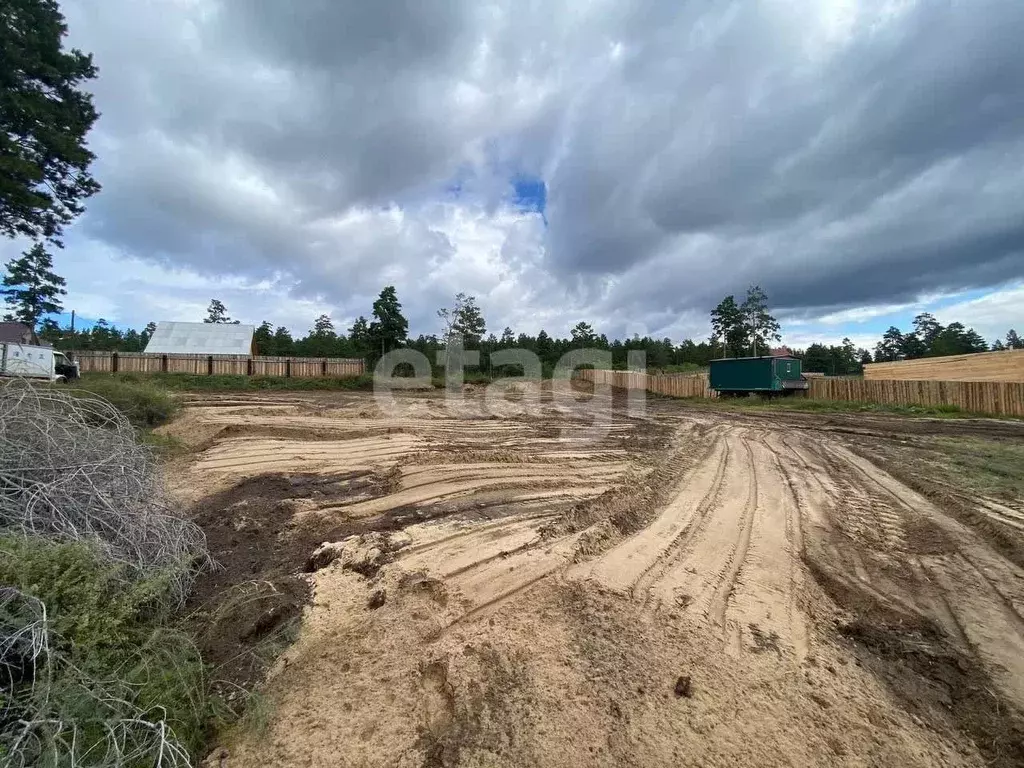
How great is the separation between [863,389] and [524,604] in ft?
78.5

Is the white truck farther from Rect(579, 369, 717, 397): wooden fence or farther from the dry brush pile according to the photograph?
Rect(579, 369, 717, 397): wooden fence

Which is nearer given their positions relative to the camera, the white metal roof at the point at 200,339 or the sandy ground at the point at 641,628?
the sandy ground at the point at 641,628

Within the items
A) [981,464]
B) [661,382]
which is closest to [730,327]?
[661,382]

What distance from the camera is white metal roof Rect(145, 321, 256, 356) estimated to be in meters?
31.7

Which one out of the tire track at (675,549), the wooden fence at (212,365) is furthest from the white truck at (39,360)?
the wooden fence at (212,365)

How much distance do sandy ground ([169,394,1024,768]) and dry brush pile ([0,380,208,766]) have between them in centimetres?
41

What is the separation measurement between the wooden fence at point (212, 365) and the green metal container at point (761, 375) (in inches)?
934

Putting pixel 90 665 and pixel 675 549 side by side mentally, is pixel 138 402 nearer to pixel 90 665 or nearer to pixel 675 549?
pixel 90 665

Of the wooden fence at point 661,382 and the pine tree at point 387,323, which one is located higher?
the pine tree at point 387,323

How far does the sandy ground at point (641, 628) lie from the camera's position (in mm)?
1970

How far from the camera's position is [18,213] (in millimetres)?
13562

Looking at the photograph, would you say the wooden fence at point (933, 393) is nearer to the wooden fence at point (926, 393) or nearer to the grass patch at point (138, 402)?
the wooden fence at point (926, 393)

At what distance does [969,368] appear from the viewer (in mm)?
19172

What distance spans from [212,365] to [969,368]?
135 feet
